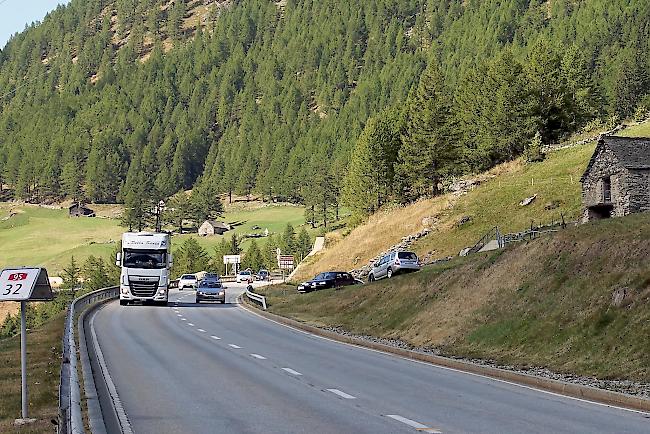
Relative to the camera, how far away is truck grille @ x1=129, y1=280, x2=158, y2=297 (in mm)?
51656

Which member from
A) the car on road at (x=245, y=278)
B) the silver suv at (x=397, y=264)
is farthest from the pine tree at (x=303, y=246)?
the silver suv at (x=397, y=264)

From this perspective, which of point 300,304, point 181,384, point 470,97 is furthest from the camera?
point 470,97

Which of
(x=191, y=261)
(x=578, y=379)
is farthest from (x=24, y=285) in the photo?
(x=191, y=261)

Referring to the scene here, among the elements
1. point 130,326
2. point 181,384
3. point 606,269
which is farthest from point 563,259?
point 130,326

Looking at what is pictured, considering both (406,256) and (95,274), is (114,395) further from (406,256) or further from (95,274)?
(95,274)

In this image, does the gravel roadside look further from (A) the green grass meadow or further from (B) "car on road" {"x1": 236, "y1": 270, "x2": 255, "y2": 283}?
(A) the green grass meadow

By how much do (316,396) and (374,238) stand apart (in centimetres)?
Answer: 6056

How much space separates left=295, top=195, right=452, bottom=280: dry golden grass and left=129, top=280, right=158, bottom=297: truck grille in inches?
938

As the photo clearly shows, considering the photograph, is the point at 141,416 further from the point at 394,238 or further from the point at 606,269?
the point at 394,238

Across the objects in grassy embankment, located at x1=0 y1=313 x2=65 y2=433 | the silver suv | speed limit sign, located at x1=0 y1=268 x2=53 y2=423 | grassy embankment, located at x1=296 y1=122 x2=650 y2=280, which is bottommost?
grassy embankment, located at x1=0 y1=313 x2=65 y2=433

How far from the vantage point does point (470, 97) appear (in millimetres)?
100000

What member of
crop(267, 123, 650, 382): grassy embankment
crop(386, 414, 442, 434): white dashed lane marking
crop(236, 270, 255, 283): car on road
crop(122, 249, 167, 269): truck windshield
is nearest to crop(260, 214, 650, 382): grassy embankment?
crop(267, 123, 650, 382): grassy embankment

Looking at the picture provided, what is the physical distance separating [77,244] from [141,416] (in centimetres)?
15819

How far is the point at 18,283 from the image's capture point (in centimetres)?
1309
